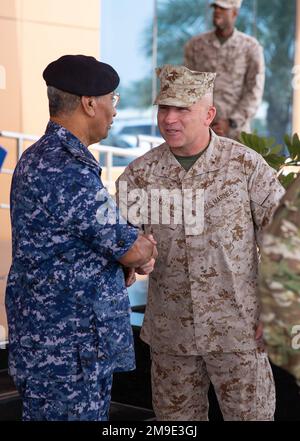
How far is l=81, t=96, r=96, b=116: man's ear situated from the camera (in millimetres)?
2766

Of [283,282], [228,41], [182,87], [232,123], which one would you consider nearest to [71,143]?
[182,87]

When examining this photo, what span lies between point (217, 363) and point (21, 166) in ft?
3.61

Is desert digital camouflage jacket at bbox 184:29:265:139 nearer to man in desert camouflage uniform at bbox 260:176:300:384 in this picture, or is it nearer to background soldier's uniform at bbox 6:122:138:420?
background soldier's uniform at bbox 6:122:138:420

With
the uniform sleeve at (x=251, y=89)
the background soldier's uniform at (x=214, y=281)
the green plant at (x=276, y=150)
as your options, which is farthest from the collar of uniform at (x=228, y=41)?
the background soldier's uniform at (x=214, y=281)

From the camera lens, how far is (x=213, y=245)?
3307mm

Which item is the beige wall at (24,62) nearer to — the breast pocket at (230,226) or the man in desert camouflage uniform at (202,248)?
the man in desert camouflage uniform at (202,248)

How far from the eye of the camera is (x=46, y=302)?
2760 mm

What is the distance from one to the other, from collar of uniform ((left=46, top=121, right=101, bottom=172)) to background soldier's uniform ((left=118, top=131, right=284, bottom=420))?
0.66 m

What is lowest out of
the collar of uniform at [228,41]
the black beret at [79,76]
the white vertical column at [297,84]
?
the white vertical column at [297,84]

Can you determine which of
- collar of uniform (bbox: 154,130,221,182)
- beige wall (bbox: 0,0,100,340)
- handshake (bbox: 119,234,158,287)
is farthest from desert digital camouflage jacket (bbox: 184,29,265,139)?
handshake (bbox: 119,234,158,287)

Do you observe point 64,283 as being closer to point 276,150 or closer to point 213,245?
point 213,245

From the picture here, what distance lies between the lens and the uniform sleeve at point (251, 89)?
22.7 feet

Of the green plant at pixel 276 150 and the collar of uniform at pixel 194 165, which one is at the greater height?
the collar of uniform at pixel 194 165

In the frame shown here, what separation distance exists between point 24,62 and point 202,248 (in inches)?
127
